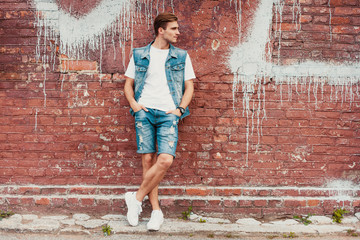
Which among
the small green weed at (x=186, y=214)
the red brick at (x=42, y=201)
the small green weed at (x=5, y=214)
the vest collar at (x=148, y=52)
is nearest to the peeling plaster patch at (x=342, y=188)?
the small green weed at (x=186, y=214)

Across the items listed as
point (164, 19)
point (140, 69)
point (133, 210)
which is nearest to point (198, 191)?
point (133, 210)

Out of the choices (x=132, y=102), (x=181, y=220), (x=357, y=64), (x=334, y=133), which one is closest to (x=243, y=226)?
(x=181, y=220)

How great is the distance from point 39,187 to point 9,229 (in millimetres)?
524

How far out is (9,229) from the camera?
322cm

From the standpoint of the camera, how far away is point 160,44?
10.8 ft

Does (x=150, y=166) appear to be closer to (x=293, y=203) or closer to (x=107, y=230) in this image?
(x=107, y=230)

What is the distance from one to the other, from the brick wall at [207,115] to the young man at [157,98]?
0.32 m

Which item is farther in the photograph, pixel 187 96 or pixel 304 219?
pixel 304 219

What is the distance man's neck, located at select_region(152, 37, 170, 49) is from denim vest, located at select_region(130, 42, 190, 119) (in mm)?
50

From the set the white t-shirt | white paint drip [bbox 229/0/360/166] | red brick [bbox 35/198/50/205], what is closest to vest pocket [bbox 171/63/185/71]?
the white t-shirt

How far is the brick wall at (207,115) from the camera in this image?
11.7 ft

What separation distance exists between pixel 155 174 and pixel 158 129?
0.44 m

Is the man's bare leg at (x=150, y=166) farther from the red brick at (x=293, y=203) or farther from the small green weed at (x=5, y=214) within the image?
the small green weed at (x=5, y=214)

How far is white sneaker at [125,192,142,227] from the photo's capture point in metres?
3.27
